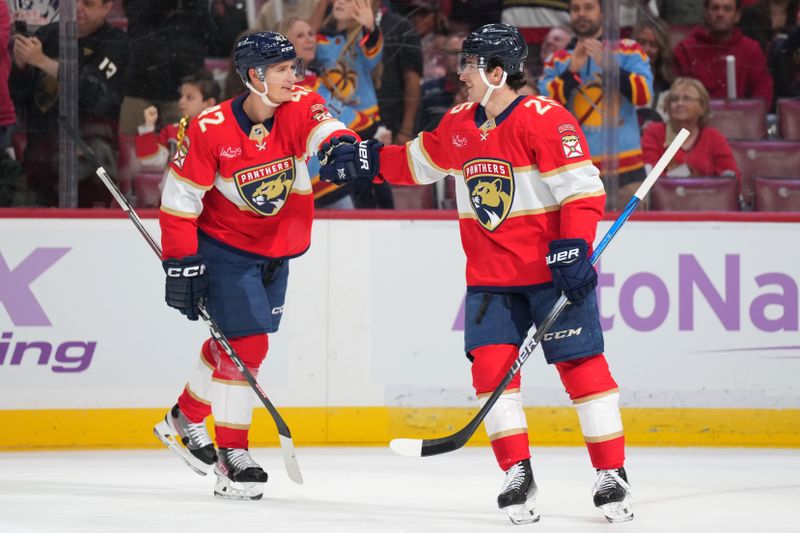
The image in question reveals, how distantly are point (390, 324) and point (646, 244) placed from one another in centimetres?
101

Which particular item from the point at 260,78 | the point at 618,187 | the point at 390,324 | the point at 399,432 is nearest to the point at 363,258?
the point at 390,324

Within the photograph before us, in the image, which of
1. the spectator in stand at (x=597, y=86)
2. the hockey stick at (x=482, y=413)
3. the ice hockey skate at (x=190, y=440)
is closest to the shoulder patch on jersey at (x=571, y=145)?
the hockey stick at (x=482, y=413)

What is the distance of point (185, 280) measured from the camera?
383 cm

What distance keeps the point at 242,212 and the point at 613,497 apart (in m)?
1.32

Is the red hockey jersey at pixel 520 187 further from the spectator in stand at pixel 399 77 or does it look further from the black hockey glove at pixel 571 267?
the spectator in stand at pixel 399 77

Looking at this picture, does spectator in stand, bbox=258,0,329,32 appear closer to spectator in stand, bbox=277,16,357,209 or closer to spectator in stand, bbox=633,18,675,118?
spectator in stand, bbox=277,16,357,209

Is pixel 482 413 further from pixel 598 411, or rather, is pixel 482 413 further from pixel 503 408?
pixel 598 411

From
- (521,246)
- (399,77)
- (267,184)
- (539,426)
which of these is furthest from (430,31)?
(521,246)

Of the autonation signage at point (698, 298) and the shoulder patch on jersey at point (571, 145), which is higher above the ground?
the shoulder patch on jersey at point (571, 145)

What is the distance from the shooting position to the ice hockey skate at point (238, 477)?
390 centimetres

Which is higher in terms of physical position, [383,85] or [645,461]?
[383,85]

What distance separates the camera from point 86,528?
136 inches

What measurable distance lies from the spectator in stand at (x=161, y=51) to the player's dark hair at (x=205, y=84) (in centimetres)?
2

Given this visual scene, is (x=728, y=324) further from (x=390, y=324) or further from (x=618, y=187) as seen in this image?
(x=390, y=324)
